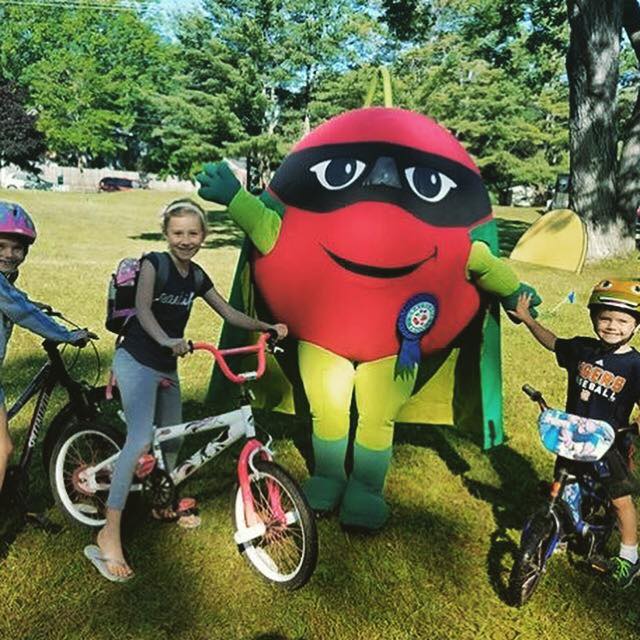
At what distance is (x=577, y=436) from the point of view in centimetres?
290

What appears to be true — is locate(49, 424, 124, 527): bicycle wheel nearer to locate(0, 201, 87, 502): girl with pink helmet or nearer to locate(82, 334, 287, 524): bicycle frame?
locate(82, 334, 287, 524): bicycle frame

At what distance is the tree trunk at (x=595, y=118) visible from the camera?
1277cm

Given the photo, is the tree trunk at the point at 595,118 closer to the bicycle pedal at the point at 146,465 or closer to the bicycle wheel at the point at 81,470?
the bicycle wheel at the point at 81,470

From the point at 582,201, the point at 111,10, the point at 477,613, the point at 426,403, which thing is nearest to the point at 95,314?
the point at 426,403

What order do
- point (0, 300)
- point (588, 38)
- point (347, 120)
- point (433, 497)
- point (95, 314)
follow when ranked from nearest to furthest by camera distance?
point (0, 300), point (347, 120), point (433, 497), point (95, 314), point (588, 38)

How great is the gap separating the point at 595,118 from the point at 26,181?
130 ft

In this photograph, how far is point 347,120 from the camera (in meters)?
3.81

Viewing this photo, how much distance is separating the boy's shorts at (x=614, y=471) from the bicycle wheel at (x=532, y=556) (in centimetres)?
26

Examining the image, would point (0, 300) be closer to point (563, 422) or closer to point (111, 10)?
point (563, 422)

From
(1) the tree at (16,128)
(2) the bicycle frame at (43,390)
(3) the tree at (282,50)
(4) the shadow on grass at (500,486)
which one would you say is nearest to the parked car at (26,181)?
(1) the tree at (16,128)

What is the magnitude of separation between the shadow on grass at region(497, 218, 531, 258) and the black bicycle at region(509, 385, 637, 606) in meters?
12.6

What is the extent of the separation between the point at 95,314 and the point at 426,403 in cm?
550

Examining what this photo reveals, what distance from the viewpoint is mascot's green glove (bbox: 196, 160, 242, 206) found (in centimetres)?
344

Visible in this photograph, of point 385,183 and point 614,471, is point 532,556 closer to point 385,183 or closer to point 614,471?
point 614,471
